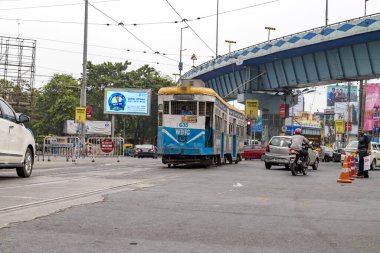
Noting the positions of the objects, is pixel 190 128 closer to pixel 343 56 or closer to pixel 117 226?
pixel 117 226

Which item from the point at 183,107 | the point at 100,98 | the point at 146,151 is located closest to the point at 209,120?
the point at 183,107

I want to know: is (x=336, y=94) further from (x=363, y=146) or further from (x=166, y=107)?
(x=363, y=146)

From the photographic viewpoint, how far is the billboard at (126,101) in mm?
59688

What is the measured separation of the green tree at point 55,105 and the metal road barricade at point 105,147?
45685 millimetres

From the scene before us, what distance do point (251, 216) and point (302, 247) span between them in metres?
2.27

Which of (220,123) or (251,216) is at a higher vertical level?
(220,123)

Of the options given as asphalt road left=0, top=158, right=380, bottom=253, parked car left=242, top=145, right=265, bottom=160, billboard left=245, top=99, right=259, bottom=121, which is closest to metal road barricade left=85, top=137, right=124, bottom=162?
parked car left=242, top=145, right=265, bottom=160

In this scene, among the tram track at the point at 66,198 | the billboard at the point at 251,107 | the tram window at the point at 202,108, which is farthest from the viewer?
the billboard at the point at 251,107

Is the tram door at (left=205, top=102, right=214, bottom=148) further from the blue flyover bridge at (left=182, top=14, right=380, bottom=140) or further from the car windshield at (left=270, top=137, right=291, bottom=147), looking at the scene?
the blue flyover bridge at (left=182, top=14, right=380, bottom=140)

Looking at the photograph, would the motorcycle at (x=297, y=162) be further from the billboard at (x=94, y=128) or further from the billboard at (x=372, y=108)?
the billboard at (x=94, y=128)

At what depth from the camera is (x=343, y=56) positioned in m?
37.3

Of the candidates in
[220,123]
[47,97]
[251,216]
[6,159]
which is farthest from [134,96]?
[251,216]

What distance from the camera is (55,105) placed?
79000 millimetres

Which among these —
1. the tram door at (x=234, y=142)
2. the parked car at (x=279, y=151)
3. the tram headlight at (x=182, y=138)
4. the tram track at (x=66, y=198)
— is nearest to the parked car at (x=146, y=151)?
the tram door at (x=234, y=142)
